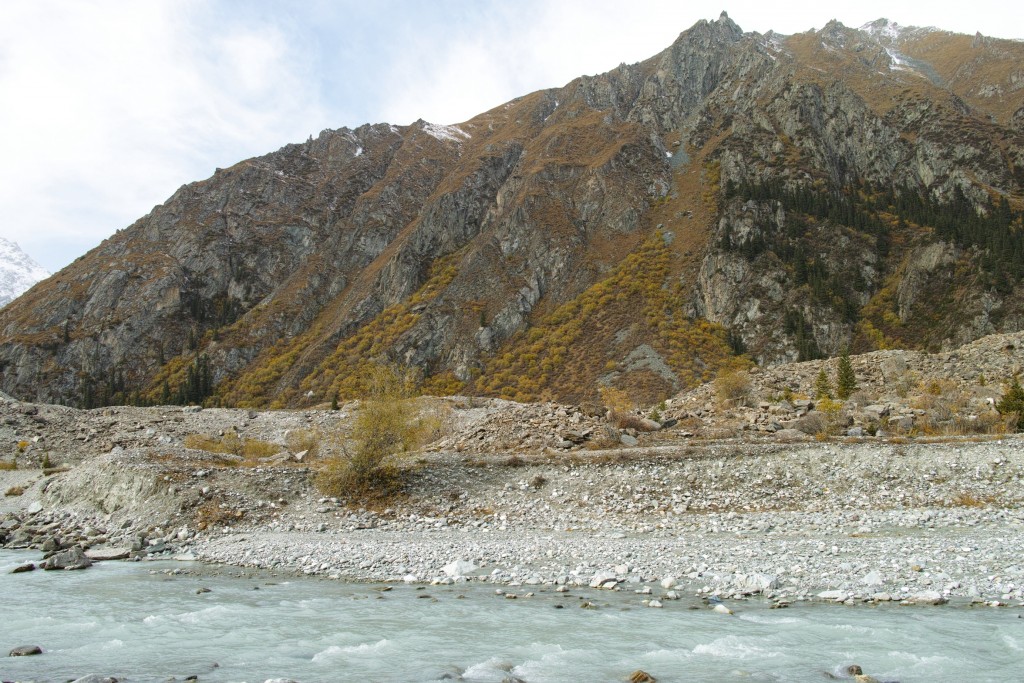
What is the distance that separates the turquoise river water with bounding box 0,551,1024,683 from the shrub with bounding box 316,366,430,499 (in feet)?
35.4

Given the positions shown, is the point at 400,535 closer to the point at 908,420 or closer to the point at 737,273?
the point at 908,420

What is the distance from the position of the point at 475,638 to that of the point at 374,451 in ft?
55.4

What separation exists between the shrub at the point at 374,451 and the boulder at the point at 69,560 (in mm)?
8911

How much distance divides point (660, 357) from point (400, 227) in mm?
93285

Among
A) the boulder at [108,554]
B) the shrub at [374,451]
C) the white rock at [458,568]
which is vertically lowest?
the boulder at [108,554]

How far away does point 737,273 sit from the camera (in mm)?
88375

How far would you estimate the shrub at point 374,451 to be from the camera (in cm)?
2606

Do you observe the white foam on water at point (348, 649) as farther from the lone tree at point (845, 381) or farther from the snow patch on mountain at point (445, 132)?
the snow patch on mountain at point (445, 132)

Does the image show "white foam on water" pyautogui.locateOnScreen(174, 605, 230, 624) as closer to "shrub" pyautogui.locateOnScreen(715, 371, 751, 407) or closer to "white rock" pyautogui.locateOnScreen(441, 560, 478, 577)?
"white rock" pyautogui.locateOnScreen(441, 560, 478, 577)

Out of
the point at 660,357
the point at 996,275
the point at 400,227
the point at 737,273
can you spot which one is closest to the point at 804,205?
the point at 737,273

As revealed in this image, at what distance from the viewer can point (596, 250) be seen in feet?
351

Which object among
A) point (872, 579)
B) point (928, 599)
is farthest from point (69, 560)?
point (928, 599)

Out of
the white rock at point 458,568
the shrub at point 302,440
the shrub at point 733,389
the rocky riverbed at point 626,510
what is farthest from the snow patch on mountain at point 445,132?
the white rock at point 458,568

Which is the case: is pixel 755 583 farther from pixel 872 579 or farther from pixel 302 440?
pixel 302 440
